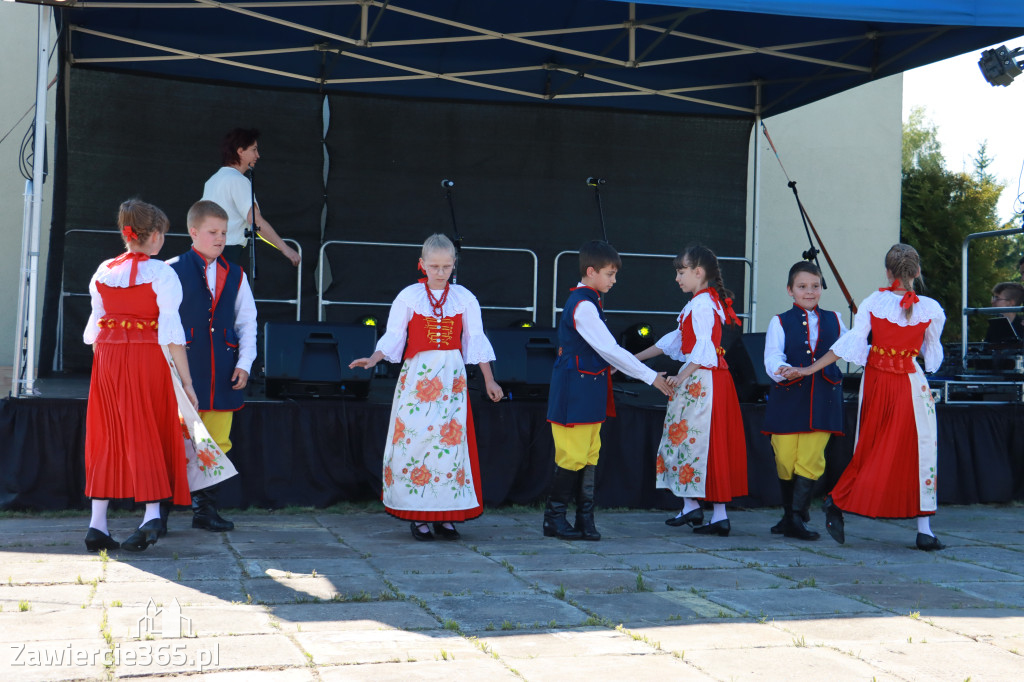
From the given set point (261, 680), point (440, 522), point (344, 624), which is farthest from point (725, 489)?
point (261, 680)

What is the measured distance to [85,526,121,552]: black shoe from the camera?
3.79m

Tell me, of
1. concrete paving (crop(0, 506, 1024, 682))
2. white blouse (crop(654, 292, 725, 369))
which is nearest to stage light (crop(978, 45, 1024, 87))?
white blouse (crop(654, 292, 725, 369))

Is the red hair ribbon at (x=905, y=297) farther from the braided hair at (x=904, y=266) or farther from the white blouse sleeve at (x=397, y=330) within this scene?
the white blouse sleeve at (x=397, y=330)

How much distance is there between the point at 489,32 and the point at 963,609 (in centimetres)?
446

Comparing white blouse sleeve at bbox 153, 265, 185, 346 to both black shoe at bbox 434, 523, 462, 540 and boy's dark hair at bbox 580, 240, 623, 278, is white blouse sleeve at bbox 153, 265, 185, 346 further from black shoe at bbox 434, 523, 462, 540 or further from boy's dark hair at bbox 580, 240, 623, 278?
boy's dark hair at bbox 580, 240, 623, 278

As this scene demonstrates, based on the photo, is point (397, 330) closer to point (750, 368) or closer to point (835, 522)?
point (835, 522)

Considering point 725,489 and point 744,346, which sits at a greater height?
point 744,346

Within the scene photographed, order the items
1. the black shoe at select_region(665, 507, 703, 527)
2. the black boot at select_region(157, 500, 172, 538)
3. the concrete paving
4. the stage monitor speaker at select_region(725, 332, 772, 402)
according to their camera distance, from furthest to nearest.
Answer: the stage monitor speaker at select_region(725, 332, 772, 402) → the black shoe at select_region(665, 507, 703, 527) → the black boot at select_region(157, 500, 172, 538) → the concrete paving

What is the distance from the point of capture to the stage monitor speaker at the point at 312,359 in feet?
16.6

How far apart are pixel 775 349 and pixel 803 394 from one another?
239mm

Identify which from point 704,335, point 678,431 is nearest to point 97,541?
point 678,431

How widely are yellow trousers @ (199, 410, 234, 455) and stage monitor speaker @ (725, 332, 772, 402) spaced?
273 cm

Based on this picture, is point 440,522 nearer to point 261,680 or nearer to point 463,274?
point 261,680

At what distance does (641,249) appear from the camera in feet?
25.9
